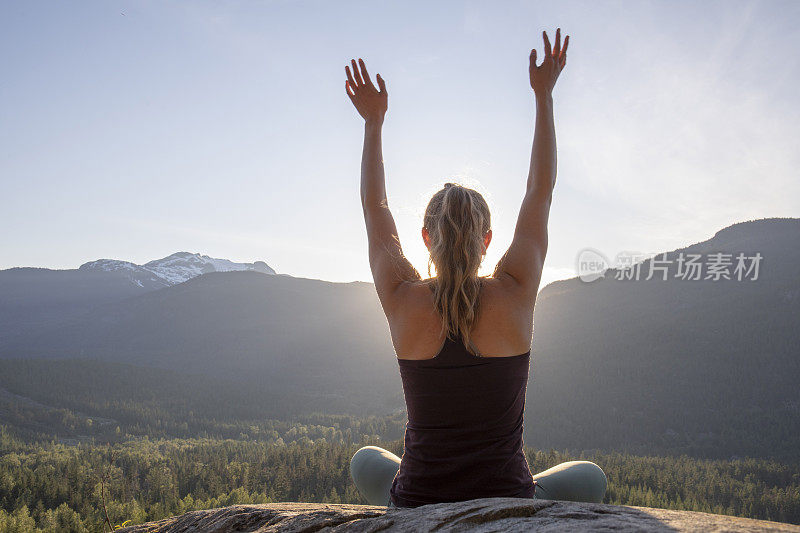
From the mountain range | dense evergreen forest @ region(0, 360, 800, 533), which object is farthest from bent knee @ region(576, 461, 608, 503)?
the mountain range

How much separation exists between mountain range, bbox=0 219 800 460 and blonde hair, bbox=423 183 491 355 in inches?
1664

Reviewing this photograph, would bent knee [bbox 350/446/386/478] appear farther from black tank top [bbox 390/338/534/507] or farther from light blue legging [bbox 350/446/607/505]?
black tank top [bbox 390/338/534/507]

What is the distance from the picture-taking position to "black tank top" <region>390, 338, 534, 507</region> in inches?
78.6

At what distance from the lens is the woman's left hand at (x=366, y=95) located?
2.78 meters

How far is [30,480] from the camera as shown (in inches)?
617

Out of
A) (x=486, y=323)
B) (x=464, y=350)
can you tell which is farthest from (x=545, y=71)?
(x=464, y=350)

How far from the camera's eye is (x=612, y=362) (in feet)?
201

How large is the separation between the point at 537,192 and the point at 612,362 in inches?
2565

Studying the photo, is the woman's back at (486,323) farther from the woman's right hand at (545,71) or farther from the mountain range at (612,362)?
the mountain range at (612,362)

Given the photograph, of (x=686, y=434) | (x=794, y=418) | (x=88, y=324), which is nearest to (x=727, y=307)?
(x=794, y=418)

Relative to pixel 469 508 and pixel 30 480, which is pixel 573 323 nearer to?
pixel 30 480

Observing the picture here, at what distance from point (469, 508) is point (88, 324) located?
185805 millimetres

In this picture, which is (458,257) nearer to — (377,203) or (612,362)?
(377,203)

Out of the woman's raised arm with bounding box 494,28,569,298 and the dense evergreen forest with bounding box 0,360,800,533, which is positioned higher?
the woman's raised arm with bounding box 494,28,569,298
